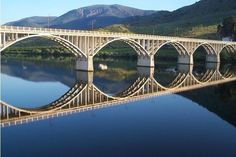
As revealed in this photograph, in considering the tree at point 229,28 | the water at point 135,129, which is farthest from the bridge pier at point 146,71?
the tree at point 229,28

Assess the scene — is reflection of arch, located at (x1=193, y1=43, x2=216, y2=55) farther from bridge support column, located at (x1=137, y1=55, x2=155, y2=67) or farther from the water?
the water

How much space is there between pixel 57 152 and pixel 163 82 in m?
41.4

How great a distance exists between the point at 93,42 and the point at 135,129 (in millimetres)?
41168

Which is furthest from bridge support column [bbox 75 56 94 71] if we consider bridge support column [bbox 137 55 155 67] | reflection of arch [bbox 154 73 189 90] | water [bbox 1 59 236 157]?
water [bbox 1 59 236 157]

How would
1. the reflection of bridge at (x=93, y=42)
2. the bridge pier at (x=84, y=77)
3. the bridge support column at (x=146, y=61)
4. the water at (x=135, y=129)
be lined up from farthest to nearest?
the bridge support column at (x=146, y=61) < the bridge pier at (x=84, y=77) < the reflection of bridge at (x=93, y=42) < the water at (x=135, y=129)

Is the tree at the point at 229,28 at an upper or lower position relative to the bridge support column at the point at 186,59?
upper

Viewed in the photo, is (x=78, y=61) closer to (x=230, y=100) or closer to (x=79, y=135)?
(x=230, y=100)

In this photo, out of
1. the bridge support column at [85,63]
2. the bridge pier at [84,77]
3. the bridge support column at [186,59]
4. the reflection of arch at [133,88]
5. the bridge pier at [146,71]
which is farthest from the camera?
the bridge support column at [186,59]

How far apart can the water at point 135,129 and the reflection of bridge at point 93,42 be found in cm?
955

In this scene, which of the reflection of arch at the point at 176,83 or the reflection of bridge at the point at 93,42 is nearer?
→ the reflection of bridge at the point at 93,42

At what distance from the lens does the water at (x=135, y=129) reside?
26.6m

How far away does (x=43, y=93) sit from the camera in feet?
171

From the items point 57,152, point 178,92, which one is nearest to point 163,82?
point 178,92

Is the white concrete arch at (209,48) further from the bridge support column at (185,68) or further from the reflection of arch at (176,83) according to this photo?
the reflection of arch at (176,83)
